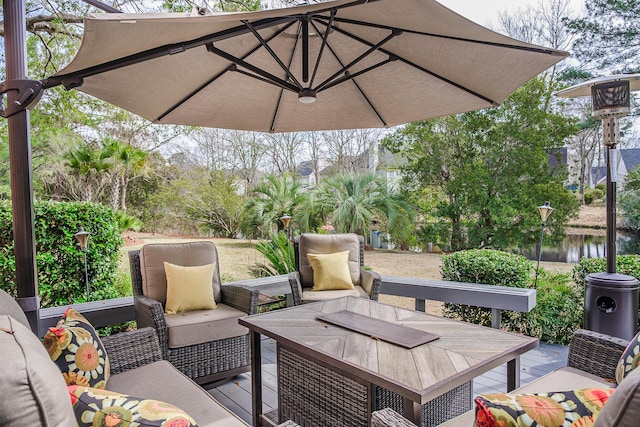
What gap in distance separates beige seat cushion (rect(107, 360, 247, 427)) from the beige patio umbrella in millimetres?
1488

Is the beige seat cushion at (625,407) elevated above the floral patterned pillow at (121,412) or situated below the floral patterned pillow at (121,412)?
above

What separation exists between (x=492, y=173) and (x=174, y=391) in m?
6.85

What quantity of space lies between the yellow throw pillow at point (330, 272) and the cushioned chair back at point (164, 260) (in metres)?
0.95

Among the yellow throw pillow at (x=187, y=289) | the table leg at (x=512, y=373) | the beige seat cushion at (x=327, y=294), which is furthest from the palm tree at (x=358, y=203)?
the table leg at (x=512, y=373)

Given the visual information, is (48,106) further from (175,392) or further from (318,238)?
(175,392)

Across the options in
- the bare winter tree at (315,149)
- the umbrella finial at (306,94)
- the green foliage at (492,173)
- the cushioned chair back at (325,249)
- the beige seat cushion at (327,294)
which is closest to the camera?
the umbrella finial at (306,94)

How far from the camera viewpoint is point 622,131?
6.47 m

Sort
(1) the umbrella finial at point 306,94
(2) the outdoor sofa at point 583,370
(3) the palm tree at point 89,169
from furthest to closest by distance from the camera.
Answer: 1. (3) the palm tree at point 89,169
2. (1) the umbrella finial at point 306,94
3. (2) the outdoor sofa at point 583,370

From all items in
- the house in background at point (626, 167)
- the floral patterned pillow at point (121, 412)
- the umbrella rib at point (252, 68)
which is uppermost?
the umbrella rib at point (252, 68)

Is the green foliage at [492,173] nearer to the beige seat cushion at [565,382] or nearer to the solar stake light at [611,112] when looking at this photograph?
the solar stake light at [611,112]

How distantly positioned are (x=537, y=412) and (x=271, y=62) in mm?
2629

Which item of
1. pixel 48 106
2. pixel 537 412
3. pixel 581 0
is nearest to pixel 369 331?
pixel 537 412

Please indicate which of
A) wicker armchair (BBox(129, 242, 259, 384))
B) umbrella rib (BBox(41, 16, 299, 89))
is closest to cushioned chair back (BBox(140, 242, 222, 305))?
wicker armchair (BBox(129, 242, 259, 384))

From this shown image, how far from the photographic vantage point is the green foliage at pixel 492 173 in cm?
707
